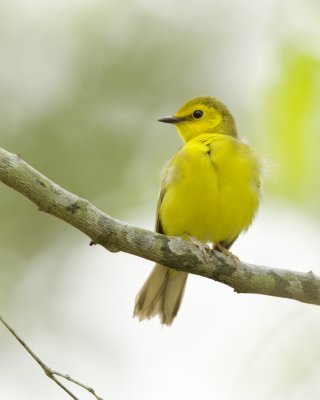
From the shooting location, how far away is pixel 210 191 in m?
5.32

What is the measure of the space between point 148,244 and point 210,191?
1153 mm

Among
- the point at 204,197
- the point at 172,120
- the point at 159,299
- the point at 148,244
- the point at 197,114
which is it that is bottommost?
the point at 148,244

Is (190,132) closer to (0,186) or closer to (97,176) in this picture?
(97,176)

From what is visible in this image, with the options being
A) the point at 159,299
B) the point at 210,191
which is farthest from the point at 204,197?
the point at 159,299

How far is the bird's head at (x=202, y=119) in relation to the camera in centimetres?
644

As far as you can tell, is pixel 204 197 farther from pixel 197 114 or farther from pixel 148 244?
pixel 197 114

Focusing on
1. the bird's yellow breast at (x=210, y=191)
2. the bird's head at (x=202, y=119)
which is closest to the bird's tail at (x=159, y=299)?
the bird's yellow breast at (x=210, y=191)

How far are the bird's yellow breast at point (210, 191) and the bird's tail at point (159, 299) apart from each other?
568 mm

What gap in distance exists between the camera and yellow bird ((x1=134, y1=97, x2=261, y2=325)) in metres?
5.36

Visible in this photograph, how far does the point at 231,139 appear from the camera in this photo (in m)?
5.86

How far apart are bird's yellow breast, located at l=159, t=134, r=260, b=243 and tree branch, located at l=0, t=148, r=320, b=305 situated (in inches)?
33.2

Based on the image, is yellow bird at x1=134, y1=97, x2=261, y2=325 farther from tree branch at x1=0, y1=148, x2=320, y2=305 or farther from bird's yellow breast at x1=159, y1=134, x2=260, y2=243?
tree branch at x1=0, y1=148, x2=320, y2=305

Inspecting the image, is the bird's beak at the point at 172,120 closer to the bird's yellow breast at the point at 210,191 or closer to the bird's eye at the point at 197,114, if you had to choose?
the bird's eye at the point at 197,114

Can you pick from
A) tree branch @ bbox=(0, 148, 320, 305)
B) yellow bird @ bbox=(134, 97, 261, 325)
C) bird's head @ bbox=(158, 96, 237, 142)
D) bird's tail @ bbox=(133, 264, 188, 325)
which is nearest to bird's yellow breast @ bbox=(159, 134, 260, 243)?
yellow bird @ bbox=(134, 97, 261, 325)
